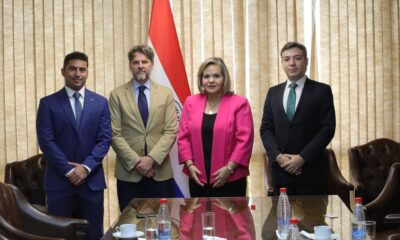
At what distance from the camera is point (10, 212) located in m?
3.89

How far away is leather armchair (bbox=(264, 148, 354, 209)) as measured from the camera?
5.44 meters

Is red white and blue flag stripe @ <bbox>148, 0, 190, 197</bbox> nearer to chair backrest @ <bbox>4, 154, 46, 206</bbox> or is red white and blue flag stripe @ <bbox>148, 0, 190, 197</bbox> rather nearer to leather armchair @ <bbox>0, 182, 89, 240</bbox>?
chair backrest @ <bbox>4, 154, 46, 206</bbox>

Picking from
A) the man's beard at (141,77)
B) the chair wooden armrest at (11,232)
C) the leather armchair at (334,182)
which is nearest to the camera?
the chair wooden armrest at (11,232)

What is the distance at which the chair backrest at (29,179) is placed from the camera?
5.52 metres

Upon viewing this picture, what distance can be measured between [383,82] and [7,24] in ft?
11.9

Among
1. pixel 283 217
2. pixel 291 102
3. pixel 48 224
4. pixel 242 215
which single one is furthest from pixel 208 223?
pixel 291 102

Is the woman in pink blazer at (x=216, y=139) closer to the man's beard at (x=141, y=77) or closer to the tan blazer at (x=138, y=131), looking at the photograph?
the tan blazer at (x=138, y=131)

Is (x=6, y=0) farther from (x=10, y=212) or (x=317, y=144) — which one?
(x=317, y=144)

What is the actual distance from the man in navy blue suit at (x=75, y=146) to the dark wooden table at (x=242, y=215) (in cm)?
71

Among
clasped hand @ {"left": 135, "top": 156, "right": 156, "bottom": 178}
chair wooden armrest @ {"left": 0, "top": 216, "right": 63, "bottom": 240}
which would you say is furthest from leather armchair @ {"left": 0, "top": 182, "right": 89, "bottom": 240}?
clasped hand @ {"left": 135, "top": 156, "right": 156, "bottom": 178}

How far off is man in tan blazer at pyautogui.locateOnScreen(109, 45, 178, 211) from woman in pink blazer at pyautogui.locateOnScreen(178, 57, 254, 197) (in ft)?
0.50

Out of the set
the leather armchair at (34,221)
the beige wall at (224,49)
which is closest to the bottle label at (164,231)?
the leather armchair at (34,221)

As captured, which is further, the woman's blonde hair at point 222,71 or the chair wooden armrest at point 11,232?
the woman's blonde hair at point 222,71

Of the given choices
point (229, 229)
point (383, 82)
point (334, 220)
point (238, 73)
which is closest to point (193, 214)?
point (229, 229)
